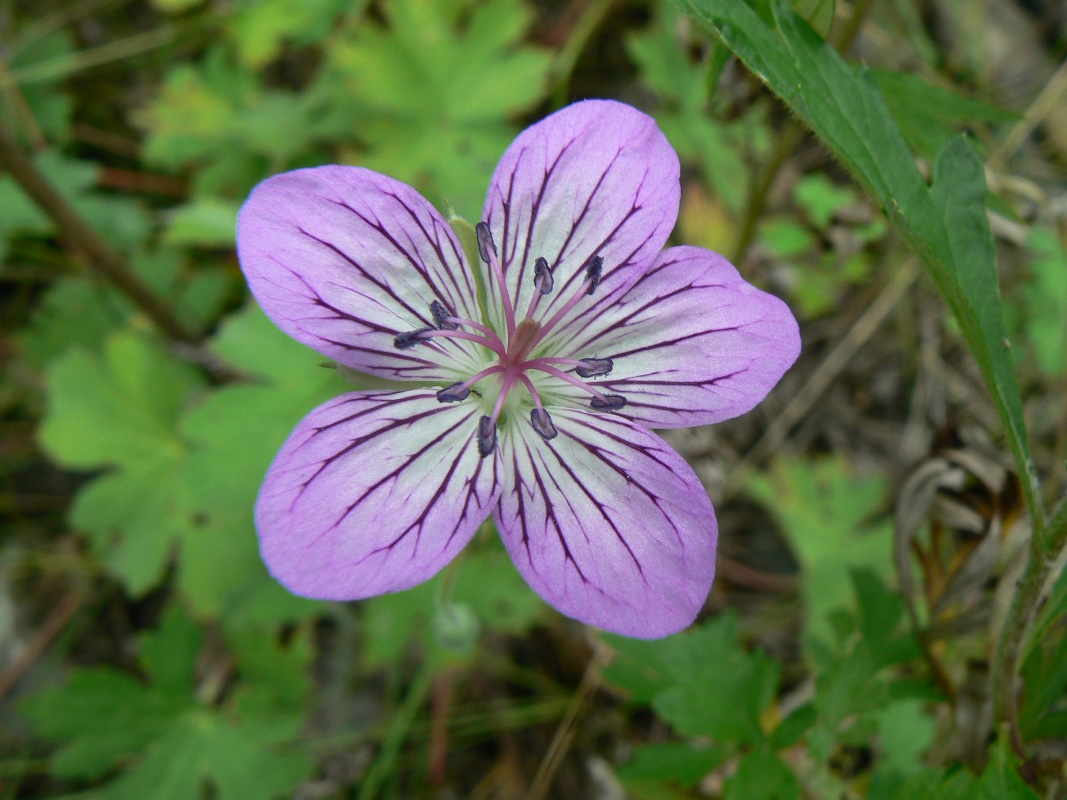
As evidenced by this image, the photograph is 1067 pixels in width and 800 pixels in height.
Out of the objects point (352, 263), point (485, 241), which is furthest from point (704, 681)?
point (352, 263)

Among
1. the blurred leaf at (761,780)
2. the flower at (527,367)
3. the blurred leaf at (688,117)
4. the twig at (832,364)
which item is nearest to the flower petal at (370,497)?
the flower at (527,367)

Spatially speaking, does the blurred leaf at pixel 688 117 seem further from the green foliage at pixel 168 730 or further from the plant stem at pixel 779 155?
the green foliage at pixel 168 730

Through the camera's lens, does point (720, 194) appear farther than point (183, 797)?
Yes

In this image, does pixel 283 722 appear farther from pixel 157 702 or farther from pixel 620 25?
pixel 620 25

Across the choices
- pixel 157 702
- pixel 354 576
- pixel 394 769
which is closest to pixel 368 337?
pixel 354 576

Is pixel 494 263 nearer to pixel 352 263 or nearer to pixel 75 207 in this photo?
pixel 352 263

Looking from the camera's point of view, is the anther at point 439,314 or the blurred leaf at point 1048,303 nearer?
the anther at point 439,314

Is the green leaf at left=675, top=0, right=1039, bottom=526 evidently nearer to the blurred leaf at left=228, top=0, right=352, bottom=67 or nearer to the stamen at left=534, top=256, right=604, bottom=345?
the stamen at left=534, top=256, right=604, bottom=345
